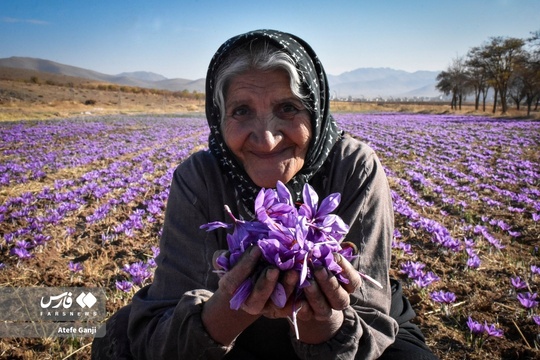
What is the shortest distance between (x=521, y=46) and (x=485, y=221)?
33413 millimetres

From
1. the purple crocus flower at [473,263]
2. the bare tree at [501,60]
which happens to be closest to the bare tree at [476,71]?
the bare tree at [501,60]

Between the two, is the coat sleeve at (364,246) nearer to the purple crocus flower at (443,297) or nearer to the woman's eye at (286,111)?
the woman's eye at (286,111)

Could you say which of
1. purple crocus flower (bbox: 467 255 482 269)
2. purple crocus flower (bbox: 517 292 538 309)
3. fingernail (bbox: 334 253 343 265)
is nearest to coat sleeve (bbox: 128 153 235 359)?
fingernail (bbox: 334 253 343 265)

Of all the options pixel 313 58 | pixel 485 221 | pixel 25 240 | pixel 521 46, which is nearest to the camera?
pixel 313 58

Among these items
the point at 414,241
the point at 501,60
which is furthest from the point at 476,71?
the point at 414,241

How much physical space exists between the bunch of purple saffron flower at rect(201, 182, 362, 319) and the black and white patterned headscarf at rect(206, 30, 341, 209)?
58 centimetres

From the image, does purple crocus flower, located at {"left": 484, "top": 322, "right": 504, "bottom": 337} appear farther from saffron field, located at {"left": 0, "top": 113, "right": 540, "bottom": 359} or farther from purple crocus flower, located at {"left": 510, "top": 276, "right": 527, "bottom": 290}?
purple crocus flower, located at {"left": 510, "top": 276, "right": 527, "bottom": 290}

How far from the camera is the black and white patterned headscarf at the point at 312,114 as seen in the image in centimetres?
139

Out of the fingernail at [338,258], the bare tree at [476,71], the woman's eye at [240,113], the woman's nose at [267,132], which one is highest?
the bare tree at [476,71]

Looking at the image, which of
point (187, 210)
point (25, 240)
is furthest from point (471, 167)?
point (25, 240)

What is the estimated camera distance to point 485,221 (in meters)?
4.07

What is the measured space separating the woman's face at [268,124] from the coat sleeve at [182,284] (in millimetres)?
274

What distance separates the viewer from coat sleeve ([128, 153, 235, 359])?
1.10 metres

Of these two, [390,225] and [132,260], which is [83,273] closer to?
[132,260]
